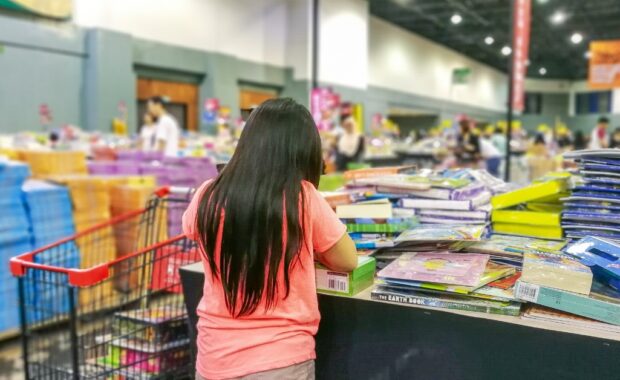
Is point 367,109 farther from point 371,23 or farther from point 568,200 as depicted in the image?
point 568,200

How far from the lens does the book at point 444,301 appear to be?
1.48 metres

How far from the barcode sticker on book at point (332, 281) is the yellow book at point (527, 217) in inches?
29.4

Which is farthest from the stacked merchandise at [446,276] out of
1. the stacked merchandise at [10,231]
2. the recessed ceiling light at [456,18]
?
the recessed ceiling light at [456,18]

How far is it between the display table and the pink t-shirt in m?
0.15

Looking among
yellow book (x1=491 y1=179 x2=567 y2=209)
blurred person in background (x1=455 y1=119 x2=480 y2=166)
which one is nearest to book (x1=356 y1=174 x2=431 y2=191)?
yellow book (x1=491 y1=179 x2=567 y2=209)

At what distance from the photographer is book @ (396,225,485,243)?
1.70 m

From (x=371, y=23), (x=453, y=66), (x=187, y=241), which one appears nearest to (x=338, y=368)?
(x=187, y=241)

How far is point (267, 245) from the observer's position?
1.47 metres

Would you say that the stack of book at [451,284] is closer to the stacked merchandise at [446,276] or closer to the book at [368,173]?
the stacked merchandise at [446,276]

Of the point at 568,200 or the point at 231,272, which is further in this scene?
the point at 568,200

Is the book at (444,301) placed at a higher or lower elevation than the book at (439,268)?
lower

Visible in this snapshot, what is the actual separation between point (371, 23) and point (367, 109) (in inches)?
113

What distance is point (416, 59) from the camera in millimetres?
20297

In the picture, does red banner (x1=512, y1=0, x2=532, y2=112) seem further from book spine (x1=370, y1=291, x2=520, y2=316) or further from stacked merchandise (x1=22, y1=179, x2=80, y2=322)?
book spine (x1=370, y1=291, x2=520, y2=316)
